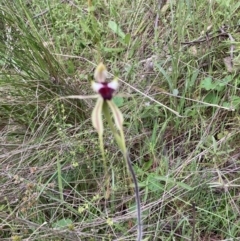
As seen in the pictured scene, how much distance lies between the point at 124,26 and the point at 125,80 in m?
0.40

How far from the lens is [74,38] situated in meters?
2.03

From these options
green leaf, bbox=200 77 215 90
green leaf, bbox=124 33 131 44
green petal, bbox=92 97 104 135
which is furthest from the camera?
green leaf, bbox=124 33 131 44

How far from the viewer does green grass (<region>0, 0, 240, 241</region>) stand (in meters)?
1.38

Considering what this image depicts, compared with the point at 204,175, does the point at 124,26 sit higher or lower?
higher

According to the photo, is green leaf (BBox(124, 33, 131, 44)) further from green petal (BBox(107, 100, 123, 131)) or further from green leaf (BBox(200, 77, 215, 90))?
green petal (BBox(107, 100, 123, 131))

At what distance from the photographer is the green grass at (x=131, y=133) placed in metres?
1.38

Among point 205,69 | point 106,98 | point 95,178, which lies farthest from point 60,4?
point 106,98

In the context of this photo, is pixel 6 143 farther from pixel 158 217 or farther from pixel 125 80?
pixel 158 217

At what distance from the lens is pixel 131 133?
1.59 m

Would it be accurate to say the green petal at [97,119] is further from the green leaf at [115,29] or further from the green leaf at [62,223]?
the green leaf at [115,29]

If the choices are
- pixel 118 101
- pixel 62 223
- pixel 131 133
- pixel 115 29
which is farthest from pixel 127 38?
pixel 62 223

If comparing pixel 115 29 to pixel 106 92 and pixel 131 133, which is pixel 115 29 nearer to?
pixel 131 133

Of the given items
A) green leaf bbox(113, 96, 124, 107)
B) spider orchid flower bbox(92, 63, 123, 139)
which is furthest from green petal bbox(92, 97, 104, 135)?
green leaf bbox(113, 96, 124, 107)

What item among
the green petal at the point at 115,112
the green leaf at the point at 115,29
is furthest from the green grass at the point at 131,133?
the green petal at the point at 115,112
